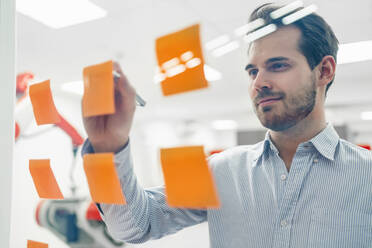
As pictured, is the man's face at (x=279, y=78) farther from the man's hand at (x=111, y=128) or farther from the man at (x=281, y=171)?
the man's hand at (x=111, y=128)

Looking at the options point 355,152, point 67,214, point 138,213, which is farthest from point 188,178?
point 67,214

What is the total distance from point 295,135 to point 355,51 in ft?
0.54

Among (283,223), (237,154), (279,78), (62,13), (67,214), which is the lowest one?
(67,214)

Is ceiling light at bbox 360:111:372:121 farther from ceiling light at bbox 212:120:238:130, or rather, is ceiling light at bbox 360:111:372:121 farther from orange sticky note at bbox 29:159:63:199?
orange sticky note at bbox 29:159:63:199

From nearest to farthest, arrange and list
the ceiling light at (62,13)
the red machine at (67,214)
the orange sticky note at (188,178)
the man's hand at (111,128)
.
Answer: the orange sticky note at (188,178), the man's hand at (111,128), the red machine at (67,214), the ceiling light at (62,13)

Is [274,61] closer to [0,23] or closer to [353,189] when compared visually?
[353,189]

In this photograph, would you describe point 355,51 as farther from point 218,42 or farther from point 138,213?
point 138,213

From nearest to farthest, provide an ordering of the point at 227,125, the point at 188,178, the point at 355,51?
the point at 188,178 → the point at 355,51 → the point at 227,125

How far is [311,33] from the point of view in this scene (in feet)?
1.38

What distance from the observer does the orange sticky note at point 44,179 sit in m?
0.45

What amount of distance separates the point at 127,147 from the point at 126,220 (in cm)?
13

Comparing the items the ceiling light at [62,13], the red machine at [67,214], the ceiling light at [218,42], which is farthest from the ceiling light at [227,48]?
the ceiling light at [62,13]

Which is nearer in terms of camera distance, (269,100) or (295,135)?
(269,100)

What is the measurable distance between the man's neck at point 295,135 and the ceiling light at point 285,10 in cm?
17
